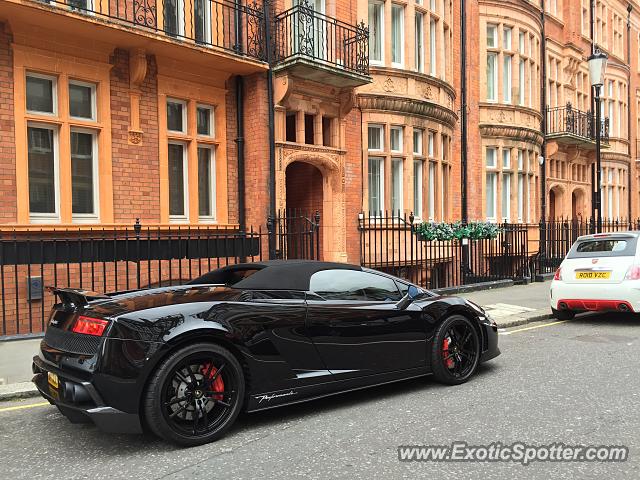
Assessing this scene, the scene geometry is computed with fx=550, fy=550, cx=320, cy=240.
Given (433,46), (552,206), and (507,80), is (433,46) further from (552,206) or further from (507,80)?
(552,206)

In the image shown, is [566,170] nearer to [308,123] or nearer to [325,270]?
[308,123]

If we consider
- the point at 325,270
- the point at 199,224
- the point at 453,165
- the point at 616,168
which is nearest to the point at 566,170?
the point at 616,168

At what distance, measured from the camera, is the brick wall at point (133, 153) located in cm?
941

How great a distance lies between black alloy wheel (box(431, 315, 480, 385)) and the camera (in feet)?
18.0

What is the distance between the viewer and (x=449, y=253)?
14656mm

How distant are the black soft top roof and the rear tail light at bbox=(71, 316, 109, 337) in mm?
1215

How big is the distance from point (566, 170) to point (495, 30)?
740 centimetres

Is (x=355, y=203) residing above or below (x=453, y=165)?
below

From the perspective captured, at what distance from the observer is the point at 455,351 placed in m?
5.67

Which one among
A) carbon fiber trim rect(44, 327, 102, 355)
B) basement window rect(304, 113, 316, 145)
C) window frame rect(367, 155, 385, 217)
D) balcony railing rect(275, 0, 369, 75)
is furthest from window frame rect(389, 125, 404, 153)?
carbon fiber trim rect(44, 327, 102, 355)

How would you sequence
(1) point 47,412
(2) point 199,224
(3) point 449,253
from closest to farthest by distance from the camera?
(1) point 47,412 → (2) point 199,224 → (3) point 449,253

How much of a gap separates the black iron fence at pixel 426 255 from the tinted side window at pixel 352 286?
599cm

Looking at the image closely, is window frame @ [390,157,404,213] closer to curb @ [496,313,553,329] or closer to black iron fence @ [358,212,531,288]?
black iron fence @ [358,212,531,288]

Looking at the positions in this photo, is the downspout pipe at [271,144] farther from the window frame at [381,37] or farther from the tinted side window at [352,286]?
the tinted side window at [352,286]
